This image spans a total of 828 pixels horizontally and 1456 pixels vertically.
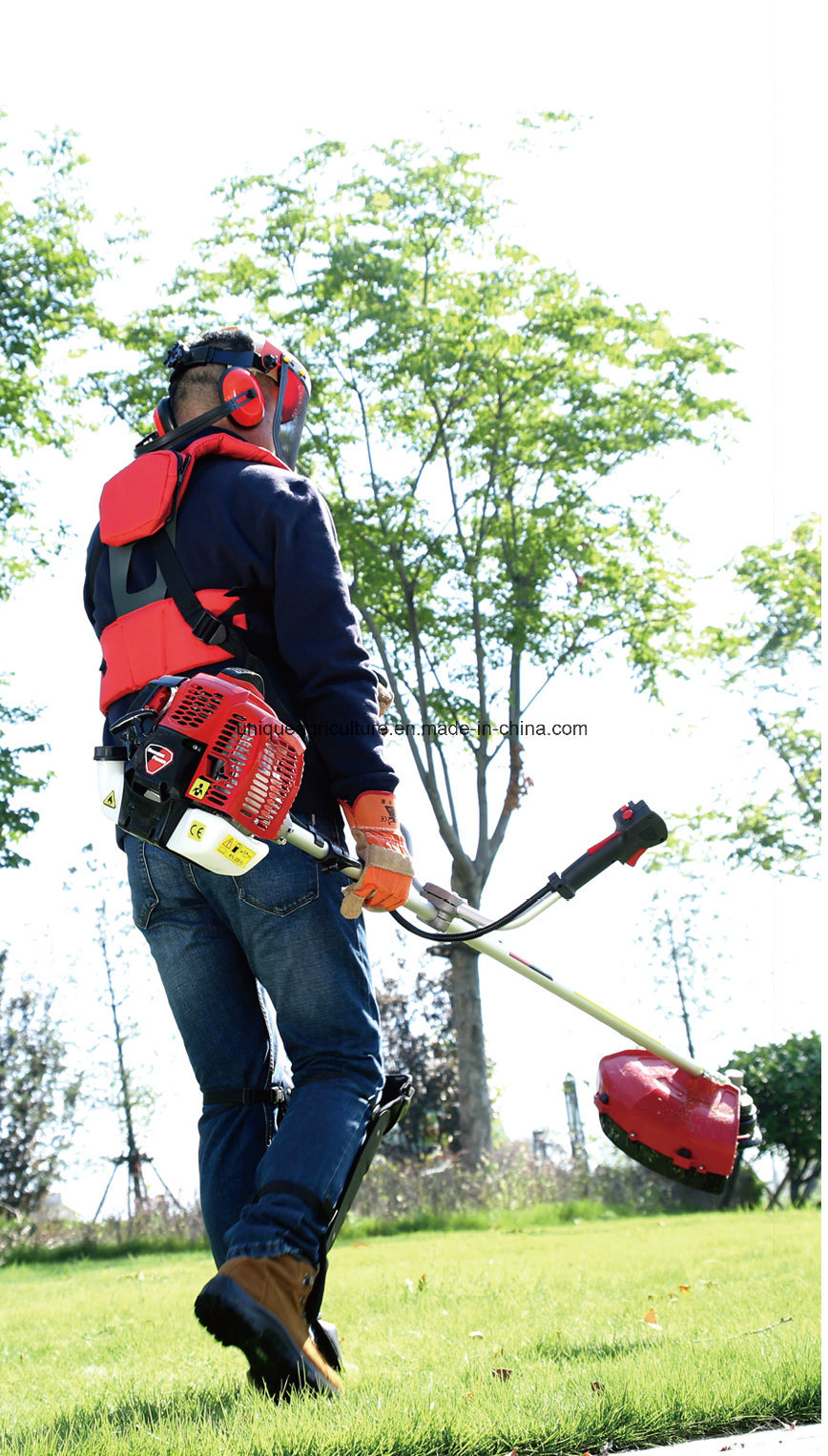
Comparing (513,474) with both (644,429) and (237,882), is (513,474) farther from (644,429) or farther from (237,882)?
(237,882)

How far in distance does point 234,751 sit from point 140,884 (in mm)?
493

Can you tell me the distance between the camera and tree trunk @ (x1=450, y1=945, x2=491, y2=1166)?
43.7ft

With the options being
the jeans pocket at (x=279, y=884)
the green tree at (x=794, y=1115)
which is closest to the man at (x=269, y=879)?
the jeans pocket at (x=279, y=884)

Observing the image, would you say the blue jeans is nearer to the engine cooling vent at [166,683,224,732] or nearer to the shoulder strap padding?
the engine cooling vent at [166,683,224,732]

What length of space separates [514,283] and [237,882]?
13.3 m

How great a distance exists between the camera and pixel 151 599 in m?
2.57

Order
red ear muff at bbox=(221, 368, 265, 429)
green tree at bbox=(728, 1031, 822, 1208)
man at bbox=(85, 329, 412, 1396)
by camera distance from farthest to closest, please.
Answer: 1. green tree at bbox=(728, 1031, 822, 1208)
2. red ear muff at bbox=(221, 368, 265, 429)
3. man at bbox=(85, 329, 412, 1396)

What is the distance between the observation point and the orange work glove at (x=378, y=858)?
237 cm

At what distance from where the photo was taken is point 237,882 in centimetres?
241

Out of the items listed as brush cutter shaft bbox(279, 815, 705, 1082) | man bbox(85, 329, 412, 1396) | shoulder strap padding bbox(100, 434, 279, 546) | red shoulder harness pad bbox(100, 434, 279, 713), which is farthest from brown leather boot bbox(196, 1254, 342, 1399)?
shoulder strap padding bbox(100, 434, 279, 546)

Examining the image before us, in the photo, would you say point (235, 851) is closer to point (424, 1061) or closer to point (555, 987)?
point (555, 987)

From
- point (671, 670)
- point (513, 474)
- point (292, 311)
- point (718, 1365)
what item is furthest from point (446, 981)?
point (718, 1365)

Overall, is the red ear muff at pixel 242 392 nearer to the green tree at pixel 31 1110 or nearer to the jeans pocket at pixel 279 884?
the jeans pocket at pixel 279 884

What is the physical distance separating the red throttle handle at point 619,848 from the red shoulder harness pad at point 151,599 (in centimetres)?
99
